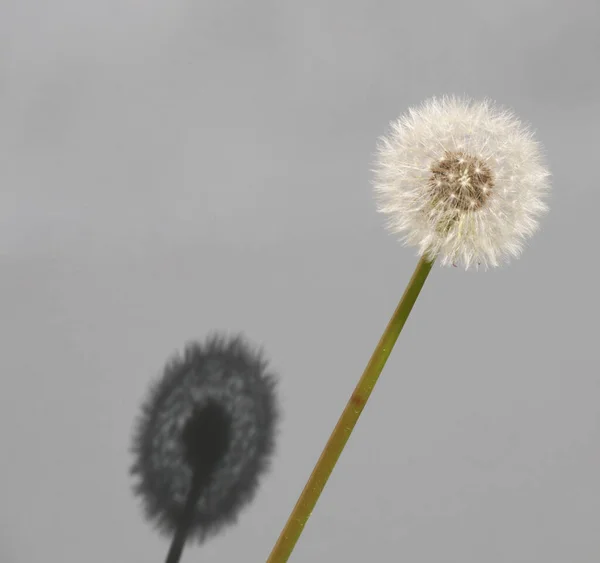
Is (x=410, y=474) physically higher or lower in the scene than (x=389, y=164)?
lower

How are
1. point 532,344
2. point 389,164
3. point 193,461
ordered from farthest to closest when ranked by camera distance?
point 532,344, point 193,461, point 389,164

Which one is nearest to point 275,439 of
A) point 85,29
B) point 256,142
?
point 256,142

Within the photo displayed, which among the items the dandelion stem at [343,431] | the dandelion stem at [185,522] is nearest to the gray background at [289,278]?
the dandelion stem at [185,522]

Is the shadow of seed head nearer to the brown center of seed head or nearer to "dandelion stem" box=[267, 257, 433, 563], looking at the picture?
"dandelion stem" box=[267, 257, 433, 563]

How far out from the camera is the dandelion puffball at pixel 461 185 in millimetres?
741

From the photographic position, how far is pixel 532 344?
0.99 metres

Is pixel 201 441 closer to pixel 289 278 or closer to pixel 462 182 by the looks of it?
pixel 289 278

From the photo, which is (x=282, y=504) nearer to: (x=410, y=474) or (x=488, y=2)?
(x=410, y=474)

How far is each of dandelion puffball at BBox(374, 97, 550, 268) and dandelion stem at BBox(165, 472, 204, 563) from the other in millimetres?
467

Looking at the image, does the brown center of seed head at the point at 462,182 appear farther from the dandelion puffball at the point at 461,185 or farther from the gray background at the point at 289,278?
the gray background at the point at 289,278

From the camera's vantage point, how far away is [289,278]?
97 cm

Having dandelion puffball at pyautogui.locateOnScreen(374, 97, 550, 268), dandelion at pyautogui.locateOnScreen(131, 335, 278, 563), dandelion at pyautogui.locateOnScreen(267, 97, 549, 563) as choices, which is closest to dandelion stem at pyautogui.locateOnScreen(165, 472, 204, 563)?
dandelion at pyautogui.locateOnScreen(131, 335, 278, 563)

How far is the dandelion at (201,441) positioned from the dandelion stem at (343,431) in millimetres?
168

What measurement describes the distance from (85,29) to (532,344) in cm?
85
